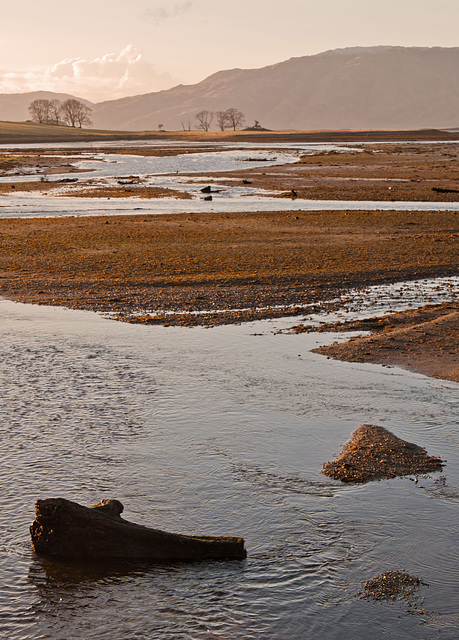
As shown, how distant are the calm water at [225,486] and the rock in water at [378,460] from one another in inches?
9.4

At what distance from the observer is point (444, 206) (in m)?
38.8

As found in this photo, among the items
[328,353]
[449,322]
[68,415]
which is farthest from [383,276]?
[68,415]

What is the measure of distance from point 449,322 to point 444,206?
24.3 meters

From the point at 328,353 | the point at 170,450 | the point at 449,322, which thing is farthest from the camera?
the point at 449,322

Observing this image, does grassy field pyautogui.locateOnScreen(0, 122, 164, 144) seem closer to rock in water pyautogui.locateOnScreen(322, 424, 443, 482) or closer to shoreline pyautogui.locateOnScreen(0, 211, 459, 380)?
shoreline pyautogui.locateOnScreen(0, 211, 459, 380)

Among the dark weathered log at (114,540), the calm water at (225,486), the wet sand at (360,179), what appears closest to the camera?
the calm water at (225,486)

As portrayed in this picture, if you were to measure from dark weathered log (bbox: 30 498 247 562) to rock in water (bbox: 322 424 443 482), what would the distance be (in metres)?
2.30

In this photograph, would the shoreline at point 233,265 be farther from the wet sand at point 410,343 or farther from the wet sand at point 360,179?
the wet sand at point 360,179

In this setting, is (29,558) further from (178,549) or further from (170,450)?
(170,450)

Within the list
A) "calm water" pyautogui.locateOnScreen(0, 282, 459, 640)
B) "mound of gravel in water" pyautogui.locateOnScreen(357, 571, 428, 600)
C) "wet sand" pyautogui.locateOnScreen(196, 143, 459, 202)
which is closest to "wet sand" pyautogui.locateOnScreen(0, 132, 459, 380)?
"calm water" pyautogui.locateOnScreen(0, 282, 459, 640)

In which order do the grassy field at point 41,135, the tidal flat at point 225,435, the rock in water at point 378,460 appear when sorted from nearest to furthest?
the tidal flat at point 225,435 → the rock in water at point 378,460 → the grassy field at point 41,135

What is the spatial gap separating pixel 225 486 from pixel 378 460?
2.03m

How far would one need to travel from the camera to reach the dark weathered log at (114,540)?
289 inches

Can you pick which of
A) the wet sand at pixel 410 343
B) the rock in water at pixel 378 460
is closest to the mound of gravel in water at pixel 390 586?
the rock in water at pixel 378 460
